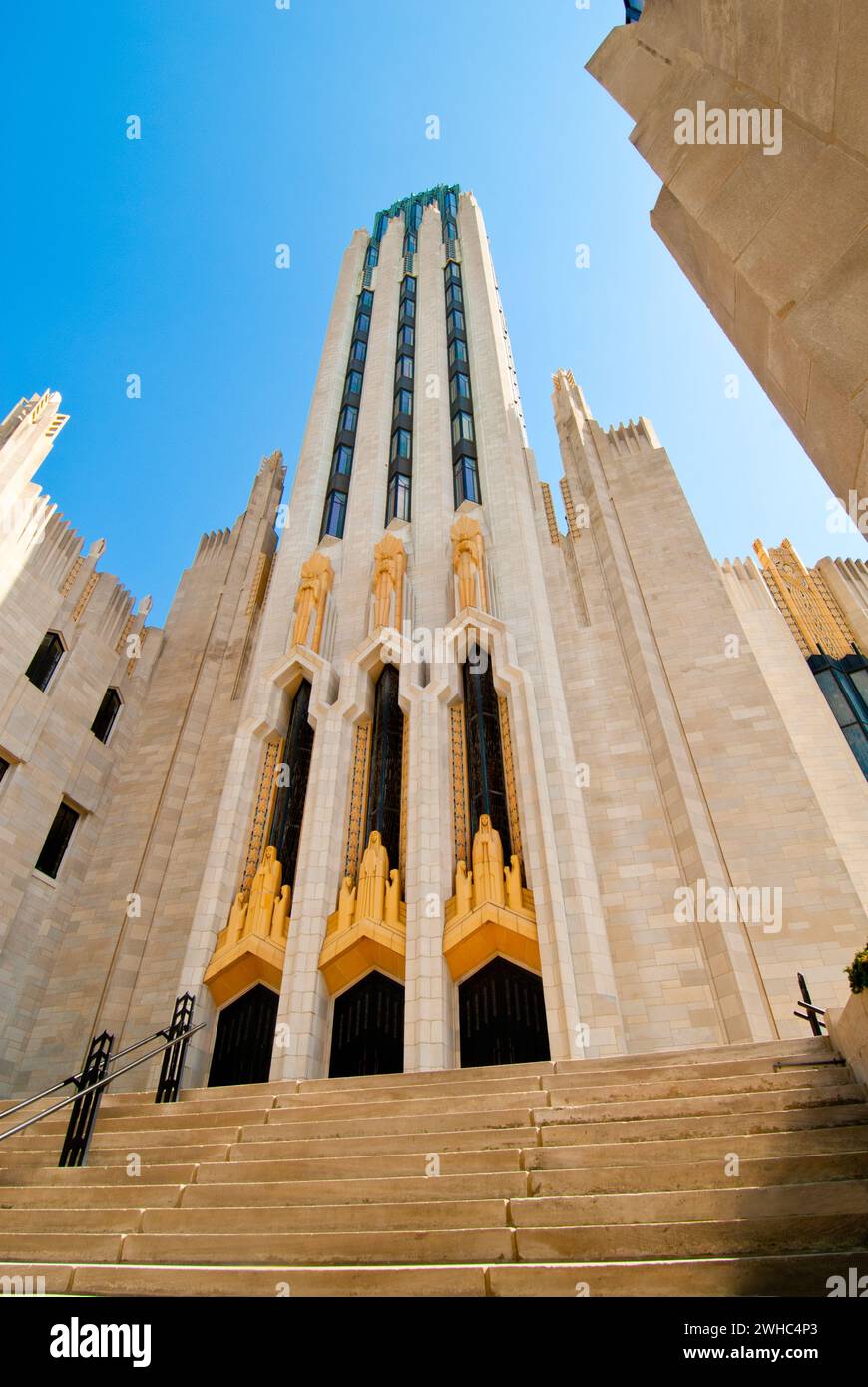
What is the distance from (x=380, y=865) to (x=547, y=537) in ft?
35.2

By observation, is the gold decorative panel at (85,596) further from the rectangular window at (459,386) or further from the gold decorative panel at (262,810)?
the rectangular window at (459,386)

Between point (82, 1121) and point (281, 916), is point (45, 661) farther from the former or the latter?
point (82, 1121)

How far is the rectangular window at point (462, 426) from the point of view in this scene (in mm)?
23672

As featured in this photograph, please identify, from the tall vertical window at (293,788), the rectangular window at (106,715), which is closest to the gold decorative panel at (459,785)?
the tall vertical window at (293,788)

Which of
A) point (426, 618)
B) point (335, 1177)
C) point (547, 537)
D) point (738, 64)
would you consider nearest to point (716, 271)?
point (738, 64)

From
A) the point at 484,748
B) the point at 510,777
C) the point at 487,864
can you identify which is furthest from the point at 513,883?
the point at 484,748

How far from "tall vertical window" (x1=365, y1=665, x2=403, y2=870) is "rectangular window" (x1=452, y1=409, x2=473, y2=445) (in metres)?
9.63

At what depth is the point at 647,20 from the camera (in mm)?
5164

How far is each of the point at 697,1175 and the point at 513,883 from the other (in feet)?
25.3

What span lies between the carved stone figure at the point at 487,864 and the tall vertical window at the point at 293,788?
12.1 feet

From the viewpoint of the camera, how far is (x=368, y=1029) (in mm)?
12586

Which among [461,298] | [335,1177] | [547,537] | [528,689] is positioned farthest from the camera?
[461,298]

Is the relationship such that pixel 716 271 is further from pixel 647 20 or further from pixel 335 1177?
pixel 335 1177

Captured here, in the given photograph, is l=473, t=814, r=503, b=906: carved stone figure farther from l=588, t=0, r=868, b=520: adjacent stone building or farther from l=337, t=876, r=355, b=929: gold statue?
l=588, t=0, r=868, b=520: adjacent stone building
